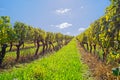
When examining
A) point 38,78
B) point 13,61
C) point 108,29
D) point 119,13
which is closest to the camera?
point 119,13

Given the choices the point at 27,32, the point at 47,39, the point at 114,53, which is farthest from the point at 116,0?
the point at 47,39

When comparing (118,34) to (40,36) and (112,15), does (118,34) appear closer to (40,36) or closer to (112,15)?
(112,15)

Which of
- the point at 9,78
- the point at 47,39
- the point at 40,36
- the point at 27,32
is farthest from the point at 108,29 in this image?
the point at 47,39

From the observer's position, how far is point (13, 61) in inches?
1064

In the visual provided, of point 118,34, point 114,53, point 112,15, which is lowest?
point 114,53

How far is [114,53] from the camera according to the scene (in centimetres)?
972

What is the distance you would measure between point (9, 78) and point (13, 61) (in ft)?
45.3

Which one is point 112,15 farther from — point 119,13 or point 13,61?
point 13,61

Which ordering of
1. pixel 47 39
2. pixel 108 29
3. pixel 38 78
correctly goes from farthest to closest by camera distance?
pixel 47 39 → pixel 38 78 → pixel 108 29

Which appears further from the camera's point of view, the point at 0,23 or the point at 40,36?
the point at 40,36

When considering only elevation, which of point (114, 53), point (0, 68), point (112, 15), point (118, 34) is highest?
point (112, 15)

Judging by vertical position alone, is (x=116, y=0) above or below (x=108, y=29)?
above

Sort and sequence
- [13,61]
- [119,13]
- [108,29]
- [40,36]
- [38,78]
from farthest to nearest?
[40,36] < [13,61] < [38,78] < [108,29] < [119,13]

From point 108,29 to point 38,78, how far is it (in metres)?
4.68
